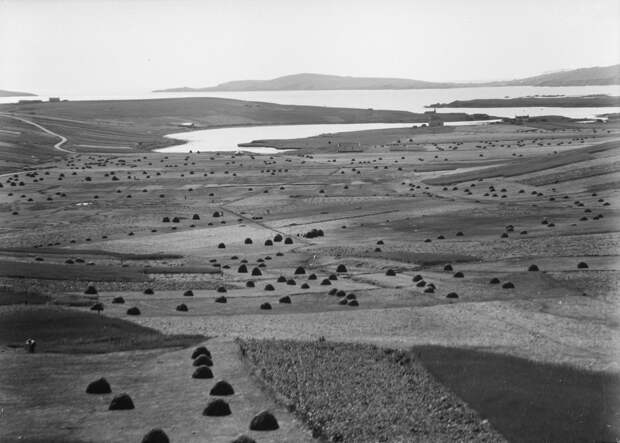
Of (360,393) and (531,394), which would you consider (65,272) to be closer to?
(360,393)

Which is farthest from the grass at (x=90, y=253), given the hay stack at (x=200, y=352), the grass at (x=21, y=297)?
the hay stack at (x=200, y=352)

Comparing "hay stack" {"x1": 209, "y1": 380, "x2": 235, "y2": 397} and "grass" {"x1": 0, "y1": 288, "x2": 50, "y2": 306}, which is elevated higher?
"hay stack" {"x1": 209, "y1": 380, "x2": 235, "y2": 397}

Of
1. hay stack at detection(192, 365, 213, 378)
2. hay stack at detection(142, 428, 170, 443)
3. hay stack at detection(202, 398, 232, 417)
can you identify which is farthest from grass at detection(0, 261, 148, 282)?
hay stack at detection(142, 428, 170, 443)

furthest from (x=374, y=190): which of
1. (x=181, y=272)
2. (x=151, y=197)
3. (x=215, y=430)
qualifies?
(x=215, y=430)

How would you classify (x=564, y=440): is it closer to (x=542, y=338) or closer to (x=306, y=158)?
(x=542, y=338)

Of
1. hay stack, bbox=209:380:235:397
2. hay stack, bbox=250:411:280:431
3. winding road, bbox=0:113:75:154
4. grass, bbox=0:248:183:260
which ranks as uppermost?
hay stack, bbox=250:411:280:431

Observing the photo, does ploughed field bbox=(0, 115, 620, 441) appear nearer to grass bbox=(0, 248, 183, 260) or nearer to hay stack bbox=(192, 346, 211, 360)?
grass bbox=(0, 248, 183, 260)
